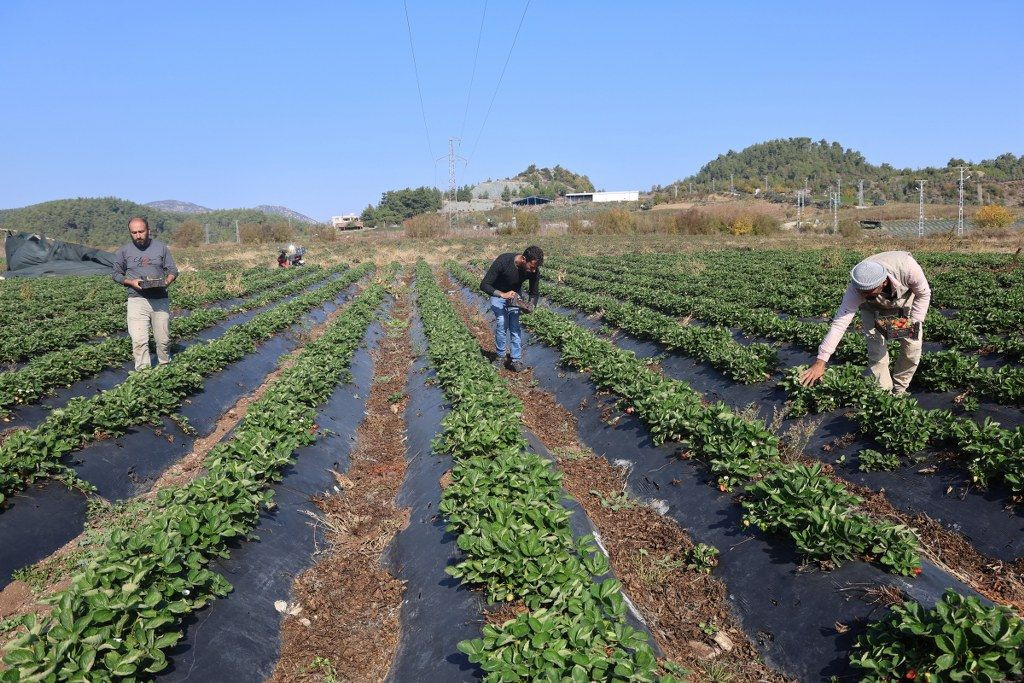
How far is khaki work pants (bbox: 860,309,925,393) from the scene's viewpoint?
748cm

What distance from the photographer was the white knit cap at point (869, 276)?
6.58 meters

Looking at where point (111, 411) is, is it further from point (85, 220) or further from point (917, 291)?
point (85, 220)

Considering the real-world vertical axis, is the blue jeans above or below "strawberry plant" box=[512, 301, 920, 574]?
above

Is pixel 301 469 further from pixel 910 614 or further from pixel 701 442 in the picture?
pixel 910 614

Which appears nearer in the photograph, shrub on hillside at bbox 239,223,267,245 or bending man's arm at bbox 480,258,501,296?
bending man's arm at bbox 480,258,501,296

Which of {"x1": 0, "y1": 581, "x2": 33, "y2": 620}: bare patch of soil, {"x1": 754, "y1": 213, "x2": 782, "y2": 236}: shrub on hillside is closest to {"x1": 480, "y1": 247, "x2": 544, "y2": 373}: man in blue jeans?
{"x1": 0, "y1": 581, "x2": 33, "y2": 620}: bare patch of soil

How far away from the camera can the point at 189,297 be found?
20.9 m

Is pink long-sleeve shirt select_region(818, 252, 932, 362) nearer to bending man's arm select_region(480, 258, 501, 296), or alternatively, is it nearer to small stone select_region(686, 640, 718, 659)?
small stone select_region(686, 640, 718, 659)

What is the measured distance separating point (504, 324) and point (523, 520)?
722 centimetres

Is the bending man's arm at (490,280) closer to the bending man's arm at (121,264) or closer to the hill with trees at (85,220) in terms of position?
the bending man's arm at (121,264)

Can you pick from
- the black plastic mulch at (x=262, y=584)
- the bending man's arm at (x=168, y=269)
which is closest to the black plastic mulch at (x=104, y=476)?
the bending man's arm at (x=168, y=269)

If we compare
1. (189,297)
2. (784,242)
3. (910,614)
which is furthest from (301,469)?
(784,242)

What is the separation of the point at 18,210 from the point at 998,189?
183m

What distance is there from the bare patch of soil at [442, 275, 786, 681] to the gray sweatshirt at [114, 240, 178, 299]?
279 inches
